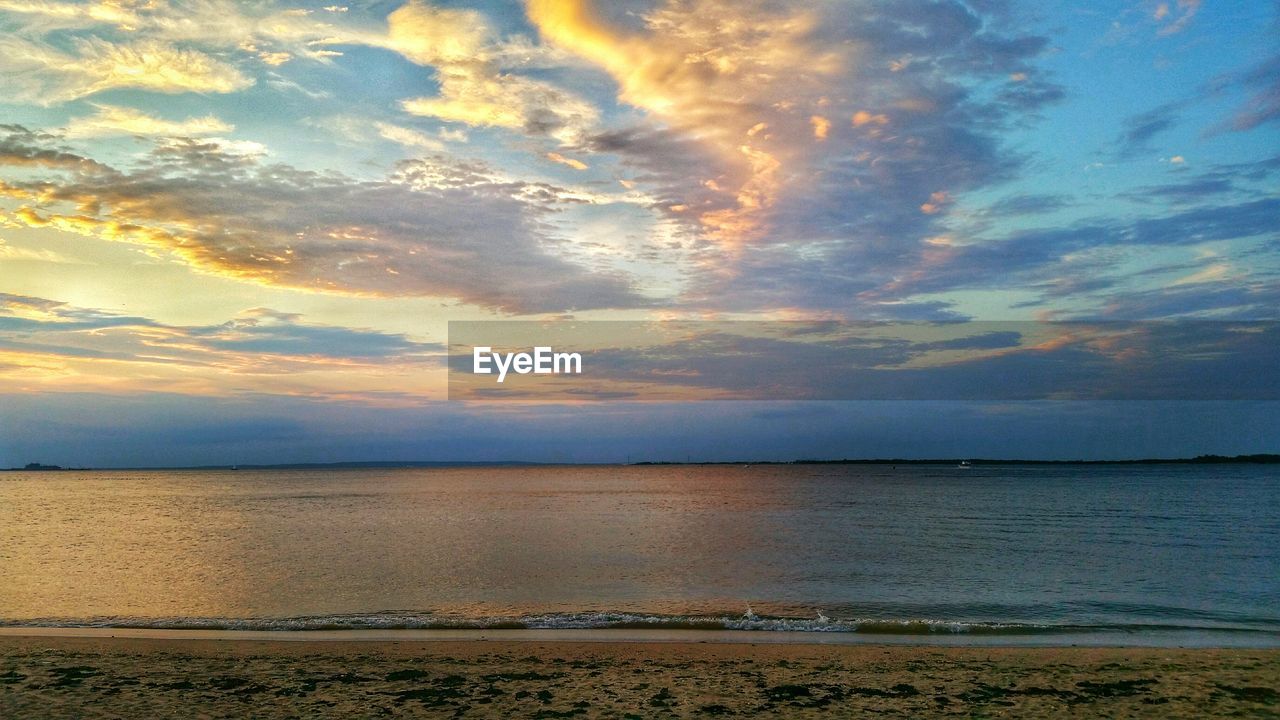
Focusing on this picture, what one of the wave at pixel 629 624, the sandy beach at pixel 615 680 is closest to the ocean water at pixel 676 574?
the wave at pixel 629 624

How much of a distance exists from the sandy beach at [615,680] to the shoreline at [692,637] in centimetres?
64

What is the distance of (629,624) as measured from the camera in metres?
19.7

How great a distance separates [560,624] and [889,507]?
57.0 m

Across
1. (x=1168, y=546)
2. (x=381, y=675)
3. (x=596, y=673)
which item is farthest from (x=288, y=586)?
(x=1168, y=546)

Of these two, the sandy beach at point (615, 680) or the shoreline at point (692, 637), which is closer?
the sandy beach at point (615, 680)

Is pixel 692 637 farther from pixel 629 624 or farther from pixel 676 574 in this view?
pixel 676 574

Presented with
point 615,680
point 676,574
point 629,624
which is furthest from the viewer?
point 676,574

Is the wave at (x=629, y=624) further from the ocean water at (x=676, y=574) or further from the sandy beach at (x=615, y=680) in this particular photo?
the sandy beach at (x=615, y=680)

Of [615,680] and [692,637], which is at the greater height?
[615,680]

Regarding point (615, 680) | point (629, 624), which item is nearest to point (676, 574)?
point (629, 624)

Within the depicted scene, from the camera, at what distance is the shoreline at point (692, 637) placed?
17.7 meters

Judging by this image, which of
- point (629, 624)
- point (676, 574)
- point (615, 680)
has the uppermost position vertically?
point (615, 680)

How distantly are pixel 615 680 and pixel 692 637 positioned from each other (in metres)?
4.99

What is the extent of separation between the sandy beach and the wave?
217cm
